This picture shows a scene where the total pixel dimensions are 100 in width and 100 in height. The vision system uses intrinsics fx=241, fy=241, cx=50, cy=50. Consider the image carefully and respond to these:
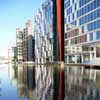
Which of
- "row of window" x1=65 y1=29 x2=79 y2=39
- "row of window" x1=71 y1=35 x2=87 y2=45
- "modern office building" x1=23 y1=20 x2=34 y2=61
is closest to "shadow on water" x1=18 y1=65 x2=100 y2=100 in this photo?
"row of window" x1=71 y1=35 x2=87 y2=45

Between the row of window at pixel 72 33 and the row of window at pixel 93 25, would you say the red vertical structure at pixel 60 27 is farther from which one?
the row of window at pixel 93 25

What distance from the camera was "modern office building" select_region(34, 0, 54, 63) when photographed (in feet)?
432

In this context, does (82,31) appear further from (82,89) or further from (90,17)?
(82,89)

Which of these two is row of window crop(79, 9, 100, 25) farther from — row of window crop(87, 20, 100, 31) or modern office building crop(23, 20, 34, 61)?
modern office building crop(23, 20, 34, 61)

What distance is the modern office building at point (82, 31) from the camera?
8406 centimetres

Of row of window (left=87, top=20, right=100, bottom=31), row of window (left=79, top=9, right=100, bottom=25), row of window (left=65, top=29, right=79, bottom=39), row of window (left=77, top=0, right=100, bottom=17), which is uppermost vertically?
row of window (left=77, top=0, right=100, bottom=17)

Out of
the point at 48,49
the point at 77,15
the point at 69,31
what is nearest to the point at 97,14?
the point at 77,15

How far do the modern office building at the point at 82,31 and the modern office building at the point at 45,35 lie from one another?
19.6 meters

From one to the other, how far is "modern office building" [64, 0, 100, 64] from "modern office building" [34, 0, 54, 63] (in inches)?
770

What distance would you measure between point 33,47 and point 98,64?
11277 centimetres

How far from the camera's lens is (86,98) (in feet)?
55.0

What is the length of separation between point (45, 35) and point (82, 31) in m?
51.8

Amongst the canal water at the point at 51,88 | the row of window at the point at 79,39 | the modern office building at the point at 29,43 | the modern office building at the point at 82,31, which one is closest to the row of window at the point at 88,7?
the modern office building at the point at 82,31

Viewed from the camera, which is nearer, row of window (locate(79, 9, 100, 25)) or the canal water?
the canal water
